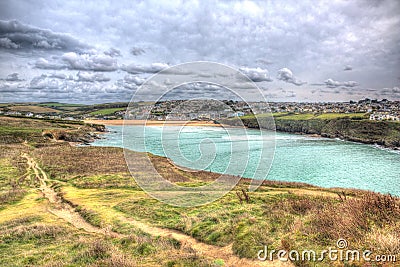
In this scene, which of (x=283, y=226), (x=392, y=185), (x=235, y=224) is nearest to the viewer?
(x=283, y=226)

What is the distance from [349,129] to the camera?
111625 mm

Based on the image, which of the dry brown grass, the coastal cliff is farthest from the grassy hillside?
the coastal cliff

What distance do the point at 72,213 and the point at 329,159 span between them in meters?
57.9

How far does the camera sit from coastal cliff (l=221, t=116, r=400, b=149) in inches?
3620

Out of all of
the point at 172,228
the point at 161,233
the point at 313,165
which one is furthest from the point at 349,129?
the point at 161,233

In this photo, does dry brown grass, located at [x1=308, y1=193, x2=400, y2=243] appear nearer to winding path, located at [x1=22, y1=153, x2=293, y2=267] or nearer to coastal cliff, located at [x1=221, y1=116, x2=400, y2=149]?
winding path, located at [x1=22, y1=153, x2=293, y2=267]

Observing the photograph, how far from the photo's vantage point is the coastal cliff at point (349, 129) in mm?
91938

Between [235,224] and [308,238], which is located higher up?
[308,238]

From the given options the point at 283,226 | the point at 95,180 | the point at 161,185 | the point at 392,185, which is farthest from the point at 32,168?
the point at 392,185

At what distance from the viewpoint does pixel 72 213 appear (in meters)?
18.4

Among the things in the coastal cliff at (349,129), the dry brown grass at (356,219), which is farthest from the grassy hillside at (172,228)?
the coastal cliff at (349,129)

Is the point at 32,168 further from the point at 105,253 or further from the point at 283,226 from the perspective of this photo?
the point at 283,226

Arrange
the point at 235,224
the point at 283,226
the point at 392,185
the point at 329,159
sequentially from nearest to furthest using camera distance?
1. the point at 283,226
2. the point at 235,224
3. the point at 392,185
4. the point at 329,159

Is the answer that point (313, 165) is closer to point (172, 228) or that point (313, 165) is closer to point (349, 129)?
point (172, 228)
